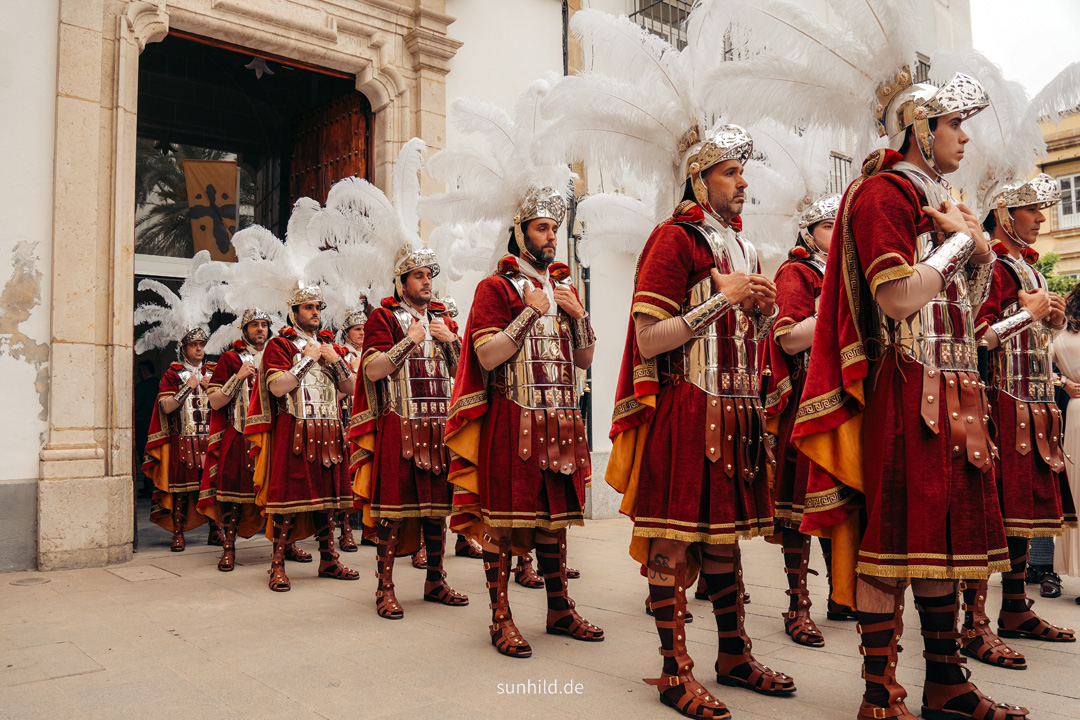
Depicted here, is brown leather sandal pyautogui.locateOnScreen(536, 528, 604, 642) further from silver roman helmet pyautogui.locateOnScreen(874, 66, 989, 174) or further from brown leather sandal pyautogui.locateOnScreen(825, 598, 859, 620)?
silver roman helmet pyautogui.locateOnScreen(874, 66, 989, 174)

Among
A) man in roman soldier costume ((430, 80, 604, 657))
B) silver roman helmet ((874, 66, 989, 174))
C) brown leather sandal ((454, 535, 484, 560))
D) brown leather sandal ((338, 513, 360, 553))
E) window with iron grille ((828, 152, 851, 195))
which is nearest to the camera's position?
silver roman helmet ((874, 66, 989, 174))

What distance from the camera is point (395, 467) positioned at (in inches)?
199

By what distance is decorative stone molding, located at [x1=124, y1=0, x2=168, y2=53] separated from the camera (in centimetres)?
721

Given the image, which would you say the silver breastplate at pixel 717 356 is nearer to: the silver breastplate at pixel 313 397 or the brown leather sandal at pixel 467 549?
the silver breastplate at pixel 313 397

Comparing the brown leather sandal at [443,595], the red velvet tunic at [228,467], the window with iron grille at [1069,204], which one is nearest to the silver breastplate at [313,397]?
the red velvet tunic at [228,467]

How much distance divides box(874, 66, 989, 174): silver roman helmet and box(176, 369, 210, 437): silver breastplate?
7.49 meters

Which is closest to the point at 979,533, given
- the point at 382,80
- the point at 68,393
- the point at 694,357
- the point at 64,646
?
the point at 694,357

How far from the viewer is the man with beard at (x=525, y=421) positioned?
400 cm

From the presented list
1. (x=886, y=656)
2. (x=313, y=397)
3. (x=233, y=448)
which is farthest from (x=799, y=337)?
(x=233, y=448)

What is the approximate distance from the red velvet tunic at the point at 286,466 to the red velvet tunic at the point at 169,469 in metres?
2.52

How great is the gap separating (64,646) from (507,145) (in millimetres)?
3759

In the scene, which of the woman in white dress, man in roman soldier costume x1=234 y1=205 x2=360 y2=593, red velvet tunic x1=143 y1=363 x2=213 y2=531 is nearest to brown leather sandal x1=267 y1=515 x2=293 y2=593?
man in roman soldier costume x1=234 y1=205 x2=360 y2=593

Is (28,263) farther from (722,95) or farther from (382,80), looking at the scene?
(722,95)

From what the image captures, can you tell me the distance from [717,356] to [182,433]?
7.01 m
